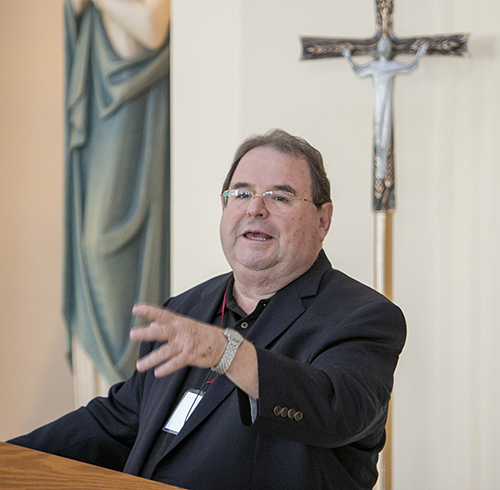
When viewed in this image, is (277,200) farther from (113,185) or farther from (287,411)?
(113,185)

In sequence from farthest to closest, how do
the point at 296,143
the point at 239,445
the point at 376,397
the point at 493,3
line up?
the point at 493,3 < the point at 296,143 < the point at 239,445 < the point at 376,397

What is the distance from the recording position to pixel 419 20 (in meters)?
3.13

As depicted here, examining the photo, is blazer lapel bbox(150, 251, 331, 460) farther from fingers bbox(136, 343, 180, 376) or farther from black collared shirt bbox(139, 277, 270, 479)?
fingers bbox(136, 343, 180, 376)

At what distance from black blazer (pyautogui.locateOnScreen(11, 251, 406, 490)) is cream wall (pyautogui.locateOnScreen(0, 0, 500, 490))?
1.22 meters

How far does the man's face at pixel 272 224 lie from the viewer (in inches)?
77.7

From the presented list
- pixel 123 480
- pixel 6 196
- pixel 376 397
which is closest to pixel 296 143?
pixel 376 397

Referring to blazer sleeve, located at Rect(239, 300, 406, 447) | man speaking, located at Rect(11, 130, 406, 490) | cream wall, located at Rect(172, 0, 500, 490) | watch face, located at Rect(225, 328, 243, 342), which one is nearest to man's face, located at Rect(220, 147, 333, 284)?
man speaking, located at Rect(11, 130, 406, 490)

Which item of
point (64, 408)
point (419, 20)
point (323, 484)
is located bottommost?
point (64, 408)

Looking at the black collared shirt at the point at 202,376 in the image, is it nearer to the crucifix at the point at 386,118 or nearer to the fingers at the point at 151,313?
the fingers at the point at 151,313

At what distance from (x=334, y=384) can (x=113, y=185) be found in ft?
8.65

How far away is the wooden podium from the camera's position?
1136 millimetres

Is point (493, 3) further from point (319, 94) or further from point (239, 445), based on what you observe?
point (239, 445)

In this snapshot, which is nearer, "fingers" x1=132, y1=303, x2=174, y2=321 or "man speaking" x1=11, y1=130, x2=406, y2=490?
"fingers" x1=132, y1=303, x2=174, y2=321

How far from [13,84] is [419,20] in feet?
8.43
